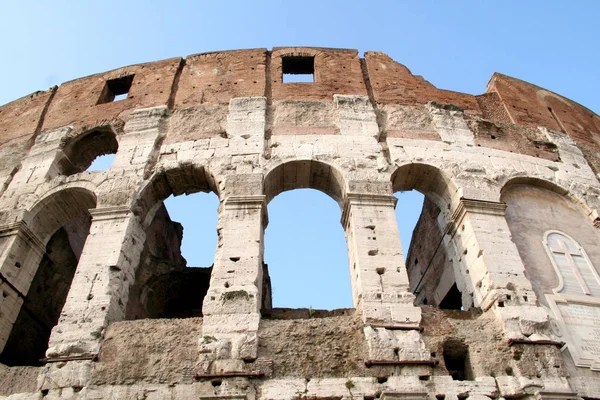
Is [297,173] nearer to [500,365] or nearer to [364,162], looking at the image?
[364,162]

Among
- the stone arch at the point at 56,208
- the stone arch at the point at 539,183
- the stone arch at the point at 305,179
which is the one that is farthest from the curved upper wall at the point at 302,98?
the stone arch at the point at 56,208

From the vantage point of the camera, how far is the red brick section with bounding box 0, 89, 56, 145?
1027 centimetres

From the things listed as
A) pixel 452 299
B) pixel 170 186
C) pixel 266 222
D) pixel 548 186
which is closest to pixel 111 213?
pixel 170 186

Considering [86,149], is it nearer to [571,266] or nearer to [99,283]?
[99,283]

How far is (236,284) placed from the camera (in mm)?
6438

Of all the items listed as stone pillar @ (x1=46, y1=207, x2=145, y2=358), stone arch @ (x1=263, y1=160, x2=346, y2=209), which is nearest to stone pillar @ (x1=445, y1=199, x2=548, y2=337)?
stone arch @ (x1=263, y1=160, x2=346, y2=209)

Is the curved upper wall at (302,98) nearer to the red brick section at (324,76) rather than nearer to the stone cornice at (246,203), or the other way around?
the red brick section at (324,76)

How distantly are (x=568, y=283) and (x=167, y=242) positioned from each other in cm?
870

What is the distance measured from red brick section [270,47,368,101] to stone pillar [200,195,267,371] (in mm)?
3259

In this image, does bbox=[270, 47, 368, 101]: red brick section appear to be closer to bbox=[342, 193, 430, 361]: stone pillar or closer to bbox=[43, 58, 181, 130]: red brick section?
bbox=[43, 58, 181, 130]: red brick section

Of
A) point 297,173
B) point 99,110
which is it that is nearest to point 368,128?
point 297,173

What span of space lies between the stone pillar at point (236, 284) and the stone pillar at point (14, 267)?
10.4 feet

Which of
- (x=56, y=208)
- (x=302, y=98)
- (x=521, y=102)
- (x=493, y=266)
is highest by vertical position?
(x=521, y=102)

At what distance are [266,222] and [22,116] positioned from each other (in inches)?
270
